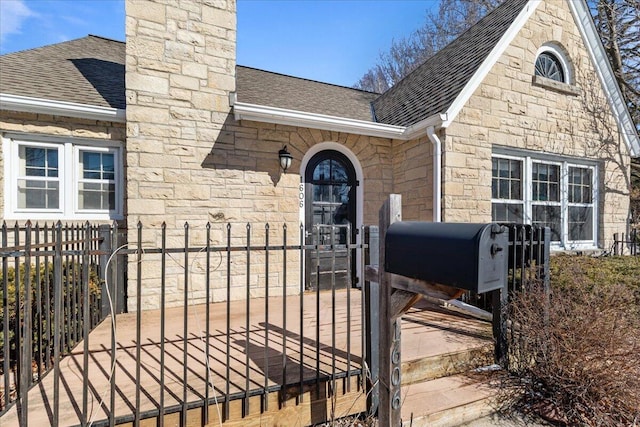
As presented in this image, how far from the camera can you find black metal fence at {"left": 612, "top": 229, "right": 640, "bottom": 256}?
292 inches

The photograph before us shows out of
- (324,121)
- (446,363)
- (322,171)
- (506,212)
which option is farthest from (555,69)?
(446,363)

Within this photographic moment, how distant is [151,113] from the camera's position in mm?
4992

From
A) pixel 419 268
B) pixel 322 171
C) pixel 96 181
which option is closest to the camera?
pixel 419 268

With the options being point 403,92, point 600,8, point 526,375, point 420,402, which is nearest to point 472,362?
point 526,375

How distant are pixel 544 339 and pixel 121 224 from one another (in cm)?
614

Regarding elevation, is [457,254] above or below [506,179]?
below

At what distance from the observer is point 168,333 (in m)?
3.79

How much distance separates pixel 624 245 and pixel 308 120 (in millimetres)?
8196

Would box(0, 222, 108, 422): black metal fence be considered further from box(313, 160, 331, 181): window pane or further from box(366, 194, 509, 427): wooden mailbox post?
box(313, 160, 331, 181): window pane

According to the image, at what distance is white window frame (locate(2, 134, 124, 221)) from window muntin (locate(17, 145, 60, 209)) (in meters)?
0.06

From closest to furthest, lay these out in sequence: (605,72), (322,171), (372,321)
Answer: (372,321) < (322,171) < (605,72)

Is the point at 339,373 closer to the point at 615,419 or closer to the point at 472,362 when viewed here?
the point at 472,362

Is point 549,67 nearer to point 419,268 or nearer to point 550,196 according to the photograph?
point 550,196

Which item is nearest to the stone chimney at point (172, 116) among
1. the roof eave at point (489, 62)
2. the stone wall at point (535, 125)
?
the roof eave at point (489, 62)
